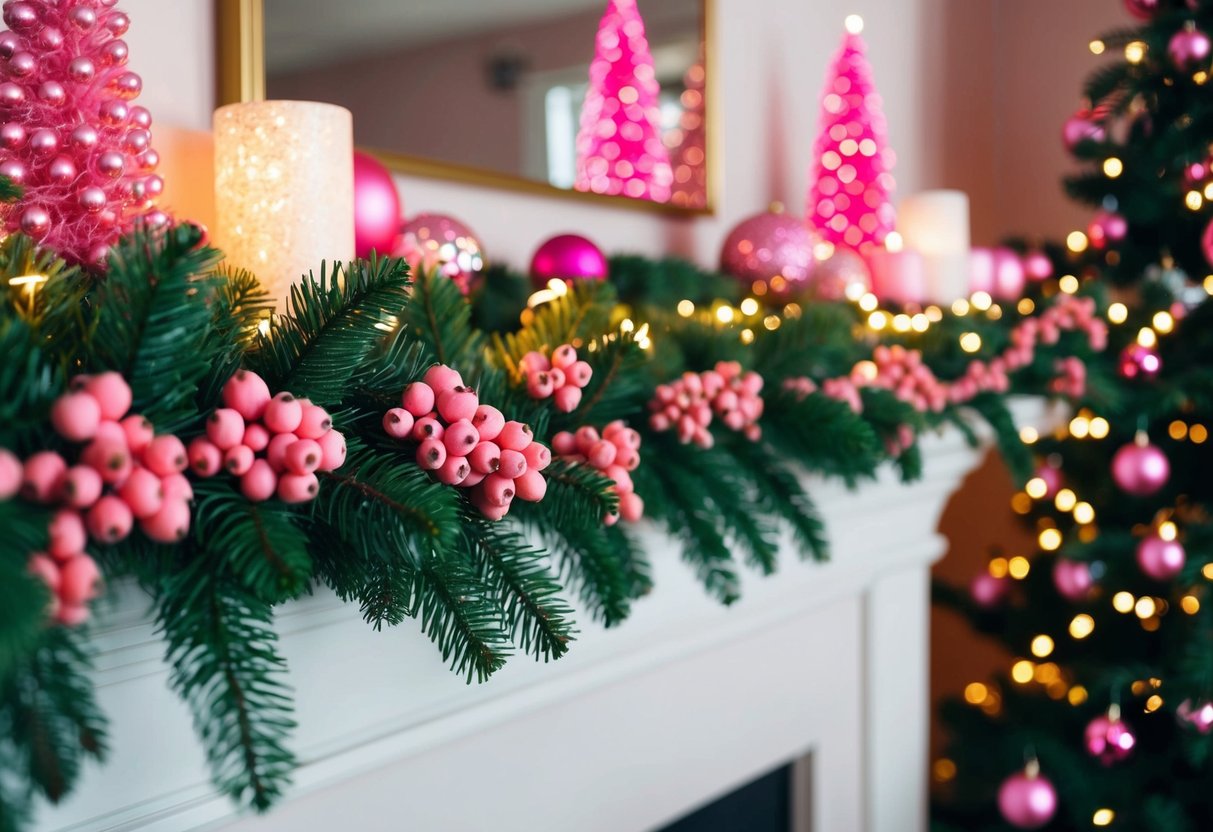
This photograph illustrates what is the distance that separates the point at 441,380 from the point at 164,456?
15cm

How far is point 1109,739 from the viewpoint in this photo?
1.37m

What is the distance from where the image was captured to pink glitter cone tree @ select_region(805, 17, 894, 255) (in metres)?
1.36

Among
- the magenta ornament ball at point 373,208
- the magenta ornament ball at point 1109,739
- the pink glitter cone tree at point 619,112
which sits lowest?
the magenta ornament ball at point 1109,739

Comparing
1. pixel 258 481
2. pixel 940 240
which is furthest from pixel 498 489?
Result: pixel 940 240

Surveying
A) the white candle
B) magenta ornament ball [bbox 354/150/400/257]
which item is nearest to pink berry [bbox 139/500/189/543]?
magenta ornament ball [bbox 354/150/400/257]

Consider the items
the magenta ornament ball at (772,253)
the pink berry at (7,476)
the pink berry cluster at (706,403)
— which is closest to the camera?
the pink berry at (7,476)

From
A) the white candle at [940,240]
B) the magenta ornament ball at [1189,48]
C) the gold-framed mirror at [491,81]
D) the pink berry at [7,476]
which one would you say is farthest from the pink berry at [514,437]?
the magenta ornament ball at [1189,48]

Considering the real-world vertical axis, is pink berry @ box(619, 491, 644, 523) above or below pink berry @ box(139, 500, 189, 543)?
below

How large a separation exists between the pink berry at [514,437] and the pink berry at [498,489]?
16mm

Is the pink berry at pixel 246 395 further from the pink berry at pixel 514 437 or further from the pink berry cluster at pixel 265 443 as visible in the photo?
the pink berry at pixel 514 437

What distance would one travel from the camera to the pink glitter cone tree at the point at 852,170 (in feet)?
4.47

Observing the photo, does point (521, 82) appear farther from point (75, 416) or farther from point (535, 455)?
point (75, 416)

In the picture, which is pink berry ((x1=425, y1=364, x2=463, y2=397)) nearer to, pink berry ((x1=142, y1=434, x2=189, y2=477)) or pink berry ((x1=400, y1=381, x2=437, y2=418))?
pink berry ((x1=400, y1=381, x2=437, y2=418))

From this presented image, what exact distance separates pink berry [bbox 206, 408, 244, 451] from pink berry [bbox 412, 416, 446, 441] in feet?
0.29
